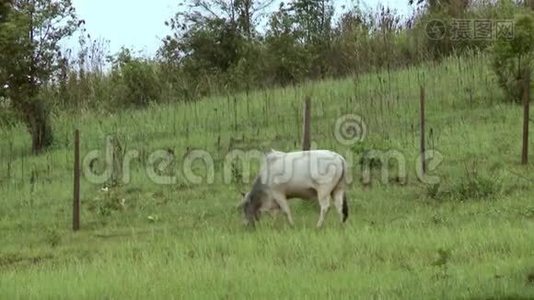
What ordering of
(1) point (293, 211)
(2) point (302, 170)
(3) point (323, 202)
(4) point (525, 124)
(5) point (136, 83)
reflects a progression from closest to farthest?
1. (3) point (323, 202)
2. (2) point (302, 170)
3. (1) point (293, 211)
4. (4) point (525, 124)
5. (5) point (136, 83)

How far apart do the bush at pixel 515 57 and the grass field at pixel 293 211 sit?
64 cm

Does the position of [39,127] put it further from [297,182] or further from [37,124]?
[297,182]

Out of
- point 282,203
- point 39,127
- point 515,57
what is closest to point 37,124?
point 39,127

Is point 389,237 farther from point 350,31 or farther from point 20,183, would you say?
point 350,31

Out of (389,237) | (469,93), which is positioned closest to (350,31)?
(469,93)

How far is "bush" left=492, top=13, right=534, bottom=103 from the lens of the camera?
18.0 meters

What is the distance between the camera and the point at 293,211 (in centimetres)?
1425

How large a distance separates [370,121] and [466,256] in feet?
32.2

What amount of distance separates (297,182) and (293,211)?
1.48 m

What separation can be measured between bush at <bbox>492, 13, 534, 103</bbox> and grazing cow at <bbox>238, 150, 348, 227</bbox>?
650cm

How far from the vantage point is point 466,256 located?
9648 millimetres

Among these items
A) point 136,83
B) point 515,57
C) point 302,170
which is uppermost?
point 136,83

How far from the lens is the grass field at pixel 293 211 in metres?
8.84

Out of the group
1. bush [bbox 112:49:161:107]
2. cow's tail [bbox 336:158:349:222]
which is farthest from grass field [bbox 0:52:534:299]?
bush [bbox 112:49:161:107]
